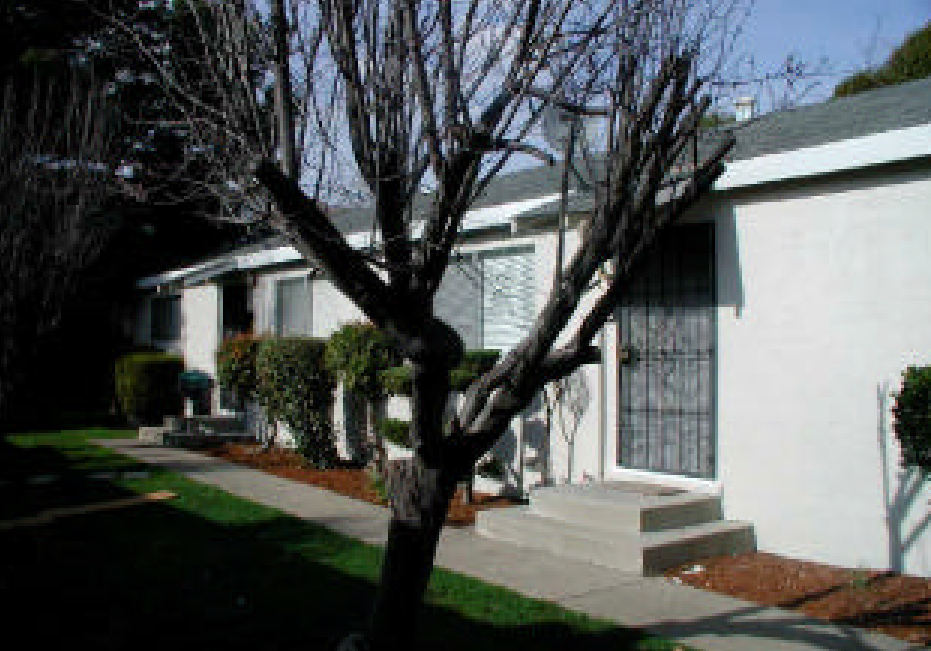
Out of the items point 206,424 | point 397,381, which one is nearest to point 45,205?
point 206,424

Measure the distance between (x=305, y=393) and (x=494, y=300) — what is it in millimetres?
3479

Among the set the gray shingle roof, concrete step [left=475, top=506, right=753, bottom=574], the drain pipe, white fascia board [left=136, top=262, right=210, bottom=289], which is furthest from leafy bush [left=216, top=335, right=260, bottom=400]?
the gray shingle roof

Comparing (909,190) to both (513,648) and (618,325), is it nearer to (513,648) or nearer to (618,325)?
(618,325)

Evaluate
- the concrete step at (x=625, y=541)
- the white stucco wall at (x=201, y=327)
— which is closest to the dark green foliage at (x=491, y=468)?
the concrete step at (x=625, y=541)

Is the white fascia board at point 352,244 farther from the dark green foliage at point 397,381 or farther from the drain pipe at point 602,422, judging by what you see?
the drain pipe at point 602,422

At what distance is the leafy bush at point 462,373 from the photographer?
9570 millimetres

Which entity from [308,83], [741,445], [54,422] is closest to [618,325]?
[741,445]

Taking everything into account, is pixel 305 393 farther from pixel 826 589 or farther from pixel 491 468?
pixel 826 589

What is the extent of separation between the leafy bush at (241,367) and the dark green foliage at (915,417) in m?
10.5

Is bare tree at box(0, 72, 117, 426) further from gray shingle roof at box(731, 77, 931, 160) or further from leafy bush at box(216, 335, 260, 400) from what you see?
gray shingle roof at box(731, 77, 931, 160)

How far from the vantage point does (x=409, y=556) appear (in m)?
4.11

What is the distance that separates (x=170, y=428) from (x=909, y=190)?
1236 cm

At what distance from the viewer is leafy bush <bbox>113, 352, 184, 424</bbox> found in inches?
683

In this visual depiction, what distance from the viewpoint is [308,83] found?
14.8 feet
